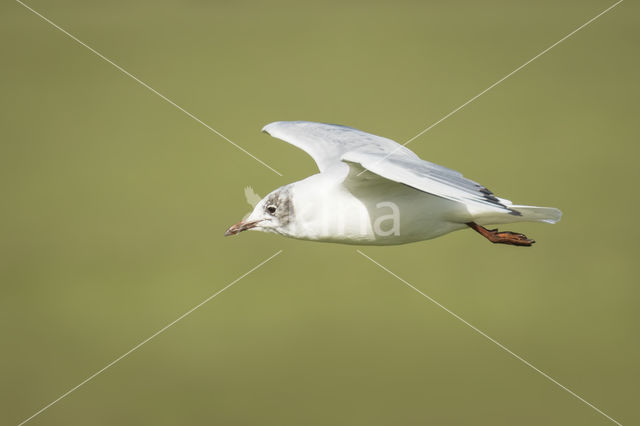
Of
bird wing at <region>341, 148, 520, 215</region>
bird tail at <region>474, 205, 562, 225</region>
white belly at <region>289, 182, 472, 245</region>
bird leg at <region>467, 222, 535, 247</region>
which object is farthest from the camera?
bird leg at <region>467, 222, 535, 247</region>

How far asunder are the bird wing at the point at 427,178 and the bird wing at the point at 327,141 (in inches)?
24.3

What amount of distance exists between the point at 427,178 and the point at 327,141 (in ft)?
3.70

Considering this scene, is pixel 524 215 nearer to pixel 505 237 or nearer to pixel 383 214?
pixel 505 237

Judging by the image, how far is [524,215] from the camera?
2.92 metres

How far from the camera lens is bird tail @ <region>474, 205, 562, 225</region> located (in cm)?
288

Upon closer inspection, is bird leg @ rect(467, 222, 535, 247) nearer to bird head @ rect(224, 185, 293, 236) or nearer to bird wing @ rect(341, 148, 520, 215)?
bird wing @ rect(341, 148, 520, 215)

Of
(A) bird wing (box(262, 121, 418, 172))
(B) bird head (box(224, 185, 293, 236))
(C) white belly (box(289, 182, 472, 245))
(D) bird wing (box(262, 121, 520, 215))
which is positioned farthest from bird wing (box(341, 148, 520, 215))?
(A) bird wing (box(262, 121, 418, 172))

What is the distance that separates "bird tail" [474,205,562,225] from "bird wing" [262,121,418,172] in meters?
0.48

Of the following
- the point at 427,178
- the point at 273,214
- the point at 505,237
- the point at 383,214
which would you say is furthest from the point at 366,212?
the point at 505,237

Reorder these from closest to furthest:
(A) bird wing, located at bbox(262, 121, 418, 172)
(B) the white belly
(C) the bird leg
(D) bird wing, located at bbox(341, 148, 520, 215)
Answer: (D) bird wing, located at bbox(341, 148, 520, 215) < (B) the white belly < (C) the bird leg < (A) bird wing, located at bbox(262, 121, 418, 172)

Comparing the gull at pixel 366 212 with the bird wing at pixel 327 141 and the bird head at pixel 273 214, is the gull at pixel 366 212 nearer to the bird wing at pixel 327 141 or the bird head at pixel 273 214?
the bird head at pixel 273 214

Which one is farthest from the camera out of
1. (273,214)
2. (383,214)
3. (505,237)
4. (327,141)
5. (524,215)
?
(327,141)

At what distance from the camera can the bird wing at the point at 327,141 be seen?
11.4 feet

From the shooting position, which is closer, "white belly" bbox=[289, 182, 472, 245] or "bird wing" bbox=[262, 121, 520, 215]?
"bird wing" bbox=[262, 121, 520, 215]
